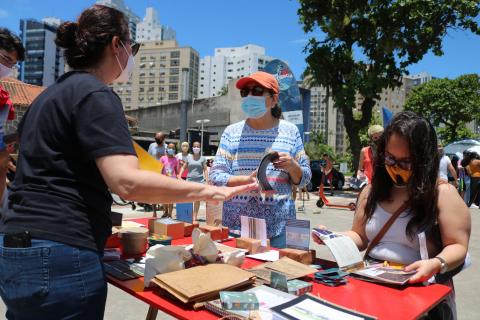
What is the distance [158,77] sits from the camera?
89.7 metres

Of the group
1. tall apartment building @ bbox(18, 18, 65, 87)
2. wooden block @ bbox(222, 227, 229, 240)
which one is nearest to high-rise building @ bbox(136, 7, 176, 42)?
tall apartment building @ bbox(18, 18, 65, 87)

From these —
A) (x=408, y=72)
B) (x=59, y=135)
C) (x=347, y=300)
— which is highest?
(x=408, y=72)

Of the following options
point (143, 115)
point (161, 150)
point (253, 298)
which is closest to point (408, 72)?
point (161, 150)

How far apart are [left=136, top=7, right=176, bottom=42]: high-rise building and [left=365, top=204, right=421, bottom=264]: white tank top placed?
131 meters

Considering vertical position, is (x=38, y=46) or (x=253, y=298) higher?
(x=38, y=46)

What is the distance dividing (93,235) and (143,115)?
51384 millimetres

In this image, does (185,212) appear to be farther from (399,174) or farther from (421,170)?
A: (421,170)

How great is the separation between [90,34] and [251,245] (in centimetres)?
132

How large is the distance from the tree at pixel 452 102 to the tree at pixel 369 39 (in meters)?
24.6

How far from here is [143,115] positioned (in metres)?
50.9

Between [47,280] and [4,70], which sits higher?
[4,70]

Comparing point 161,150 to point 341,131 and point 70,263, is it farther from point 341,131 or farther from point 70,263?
point 341,131

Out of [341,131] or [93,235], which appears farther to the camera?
[341,131]

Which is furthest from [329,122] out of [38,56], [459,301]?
[459,301]
